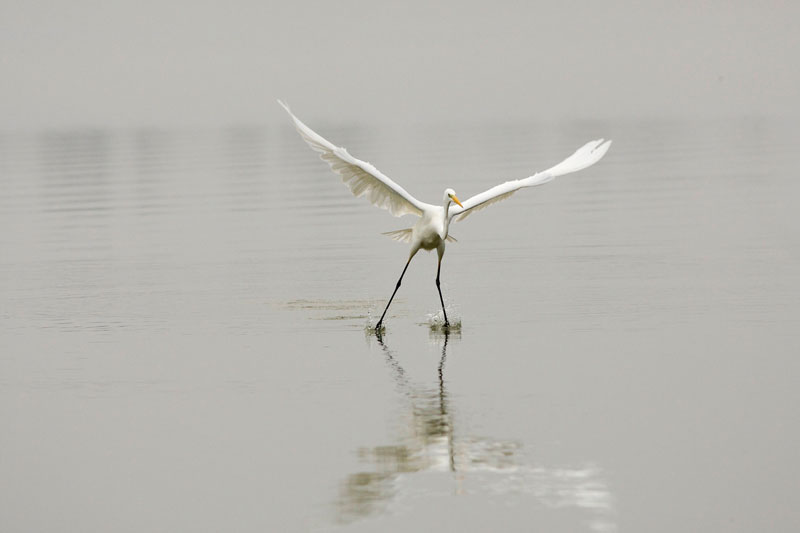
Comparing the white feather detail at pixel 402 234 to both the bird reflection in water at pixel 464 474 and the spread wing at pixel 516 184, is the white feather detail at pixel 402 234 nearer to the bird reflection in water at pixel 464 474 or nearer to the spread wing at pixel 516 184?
the spread wing at pixel 516 184

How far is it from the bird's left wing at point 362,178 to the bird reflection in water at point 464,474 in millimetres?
4986

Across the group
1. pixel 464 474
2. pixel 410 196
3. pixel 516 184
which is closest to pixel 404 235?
pixel 410 196

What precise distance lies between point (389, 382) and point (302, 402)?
1091mm

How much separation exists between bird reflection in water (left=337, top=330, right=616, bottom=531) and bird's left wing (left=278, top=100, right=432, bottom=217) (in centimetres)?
499

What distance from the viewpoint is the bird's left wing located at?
53.4ft

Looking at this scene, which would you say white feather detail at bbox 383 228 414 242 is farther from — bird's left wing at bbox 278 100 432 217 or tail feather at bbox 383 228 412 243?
bird's left wing at bbox 278 100 432 217

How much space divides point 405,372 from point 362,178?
12.0ft

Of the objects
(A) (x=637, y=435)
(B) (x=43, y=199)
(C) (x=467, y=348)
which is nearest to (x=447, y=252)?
(C) (x=467, y=348)

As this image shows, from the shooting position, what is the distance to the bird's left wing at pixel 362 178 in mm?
16281

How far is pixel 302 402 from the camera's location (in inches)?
503

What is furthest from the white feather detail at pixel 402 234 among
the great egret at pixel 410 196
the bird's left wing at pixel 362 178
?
the bird's left wing at pixel 362 178

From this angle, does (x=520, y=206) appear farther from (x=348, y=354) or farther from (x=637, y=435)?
(x=637, y=435)

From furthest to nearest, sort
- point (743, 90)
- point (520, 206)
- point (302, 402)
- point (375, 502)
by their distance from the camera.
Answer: point (743, 90)
point (520, 206)
point (302, 402)
point (375, 502)

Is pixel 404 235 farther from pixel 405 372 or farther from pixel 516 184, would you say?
pixel 405 372
